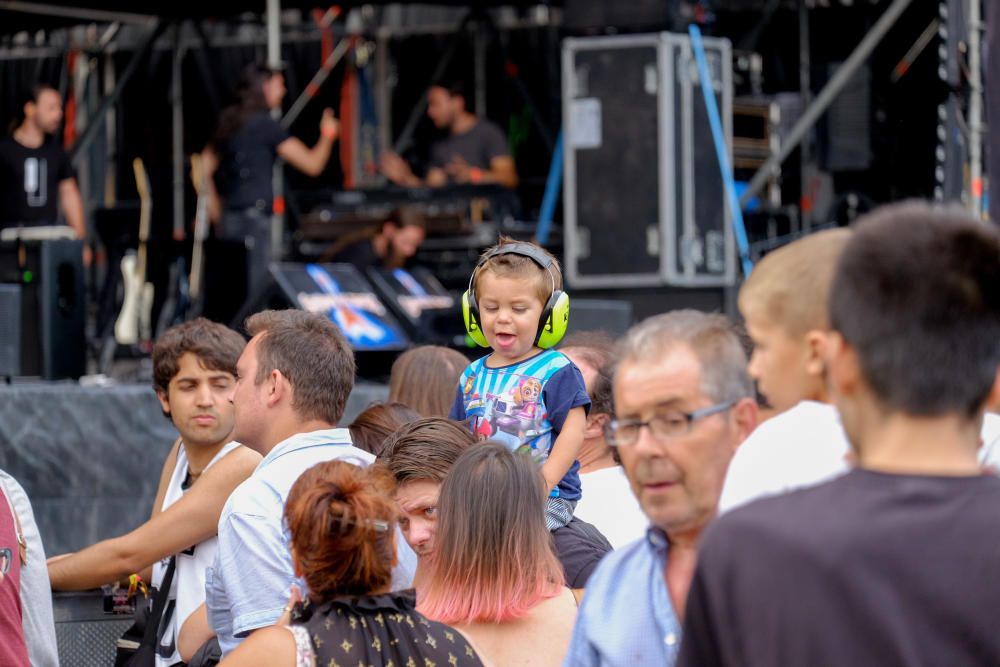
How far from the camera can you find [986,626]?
5.82 ft

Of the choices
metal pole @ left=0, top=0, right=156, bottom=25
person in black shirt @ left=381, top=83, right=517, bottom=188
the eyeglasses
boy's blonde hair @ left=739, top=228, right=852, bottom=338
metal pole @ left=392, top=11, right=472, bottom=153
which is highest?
metal pole @ left=0, top=0, right=156, bottom=25

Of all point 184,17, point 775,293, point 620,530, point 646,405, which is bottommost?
point 620,530

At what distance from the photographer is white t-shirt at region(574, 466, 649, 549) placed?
166 inches

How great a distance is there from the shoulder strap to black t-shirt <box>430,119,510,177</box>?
9.70 m

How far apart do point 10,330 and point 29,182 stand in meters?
2.87

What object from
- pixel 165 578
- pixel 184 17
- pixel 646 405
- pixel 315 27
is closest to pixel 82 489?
pixel 165 578

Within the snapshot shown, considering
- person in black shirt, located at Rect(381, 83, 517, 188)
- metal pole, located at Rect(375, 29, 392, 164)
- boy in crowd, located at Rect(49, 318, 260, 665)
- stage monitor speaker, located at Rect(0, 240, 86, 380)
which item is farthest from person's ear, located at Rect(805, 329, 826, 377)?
metal pole, located at Rect(375, 29, 392, 164)

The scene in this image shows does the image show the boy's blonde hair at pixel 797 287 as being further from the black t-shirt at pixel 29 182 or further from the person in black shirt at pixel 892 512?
the black t-shirt at pixel 29 182

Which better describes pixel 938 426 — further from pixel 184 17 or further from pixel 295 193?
pixel 184 17

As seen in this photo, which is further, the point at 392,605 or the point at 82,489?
the point at 82,489

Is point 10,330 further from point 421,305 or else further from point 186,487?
point 186,487

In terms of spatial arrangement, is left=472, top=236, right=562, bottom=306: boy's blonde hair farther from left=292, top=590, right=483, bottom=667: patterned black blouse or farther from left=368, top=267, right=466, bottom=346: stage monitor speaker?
left=368, top=267, right=466, bottom=346: stage monitor speaker

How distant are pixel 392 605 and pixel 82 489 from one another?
190 inches

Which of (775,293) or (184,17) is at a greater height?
(184,17)
